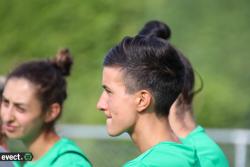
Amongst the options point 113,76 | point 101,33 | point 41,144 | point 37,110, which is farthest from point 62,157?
point 101,33

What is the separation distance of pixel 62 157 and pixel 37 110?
12.9 inches

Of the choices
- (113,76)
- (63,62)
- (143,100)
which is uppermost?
(63,62)

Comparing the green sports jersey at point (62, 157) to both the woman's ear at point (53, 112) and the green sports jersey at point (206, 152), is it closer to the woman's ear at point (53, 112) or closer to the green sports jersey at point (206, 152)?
the woman's ear at point (53, 112)

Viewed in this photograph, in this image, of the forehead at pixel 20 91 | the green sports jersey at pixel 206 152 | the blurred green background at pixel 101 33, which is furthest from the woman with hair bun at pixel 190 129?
the blurred green background at pixel 101 33

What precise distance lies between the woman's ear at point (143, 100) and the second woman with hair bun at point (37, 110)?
91 cm

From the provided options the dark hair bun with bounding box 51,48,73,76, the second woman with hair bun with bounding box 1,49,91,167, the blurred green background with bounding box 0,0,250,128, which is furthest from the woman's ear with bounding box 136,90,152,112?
the blurred green background with bounding box 0,0,250,128

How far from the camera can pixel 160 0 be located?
8594 mm

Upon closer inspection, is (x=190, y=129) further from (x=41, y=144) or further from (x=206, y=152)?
(x=41, y=144)

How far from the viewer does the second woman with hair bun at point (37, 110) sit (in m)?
3.94

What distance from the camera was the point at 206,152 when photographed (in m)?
3.86

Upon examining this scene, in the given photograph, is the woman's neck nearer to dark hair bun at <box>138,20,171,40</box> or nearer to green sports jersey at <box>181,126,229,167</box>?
green sports jersey at <box>181,126,229,167</box>

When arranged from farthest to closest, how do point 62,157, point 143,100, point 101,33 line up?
point 101,33, point 62,157, point 143,100

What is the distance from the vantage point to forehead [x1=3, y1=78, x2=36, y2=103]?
4047mm

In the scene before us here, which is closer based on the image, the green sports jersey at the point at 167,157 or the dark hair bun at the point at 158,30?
the green sports jersey at the point at 167,157
